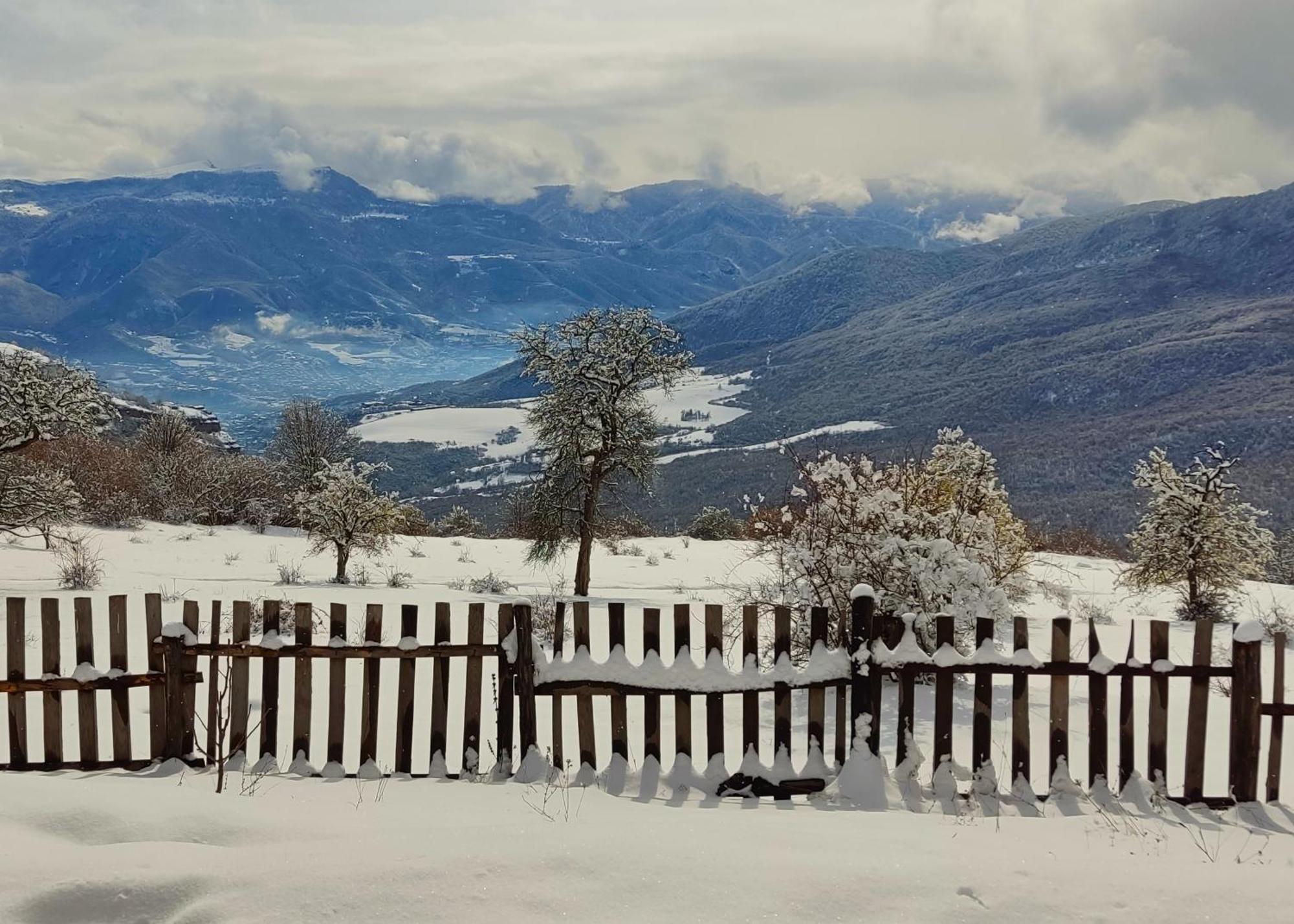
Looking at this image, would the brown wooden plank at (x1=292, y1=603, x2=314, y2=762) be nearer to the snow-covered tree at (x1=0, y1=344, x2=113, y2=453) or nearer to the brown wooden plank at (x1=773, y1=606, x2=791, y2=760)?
the brown wooden plank at (x1=773, y1=606, x2=791, y2=760)

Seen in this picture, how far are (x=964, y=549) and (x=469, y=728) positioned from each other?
17.9ft

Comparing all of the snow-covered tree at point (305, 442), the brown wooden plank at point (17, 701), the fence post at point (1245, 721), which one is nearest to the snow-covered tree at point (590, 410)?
the brown wooden plank at point (17, 701)

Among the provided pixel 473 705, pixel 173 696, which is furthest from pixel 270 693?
pixel 473 705

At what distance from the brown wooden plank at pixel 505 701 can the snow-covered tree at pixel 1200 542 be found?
13.5 meters

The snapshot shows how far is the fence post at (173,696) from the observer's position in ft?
18.6

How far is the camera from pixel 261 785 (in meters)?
5.39

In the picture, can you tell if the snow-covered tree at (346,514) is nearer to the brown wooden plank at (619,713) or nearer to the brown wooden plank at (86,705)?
the brown wooden plank at (86,705)

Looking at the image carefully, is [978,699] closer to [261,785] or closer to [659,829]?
[659,829]

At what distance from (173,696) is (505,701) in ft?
7.00

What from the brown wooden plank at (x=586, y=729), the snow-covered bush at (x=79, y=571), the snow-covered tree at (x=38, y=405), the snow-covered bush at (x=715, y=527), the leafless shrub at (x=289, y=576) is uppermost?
the snow-covered tree at (x=38, y=405)

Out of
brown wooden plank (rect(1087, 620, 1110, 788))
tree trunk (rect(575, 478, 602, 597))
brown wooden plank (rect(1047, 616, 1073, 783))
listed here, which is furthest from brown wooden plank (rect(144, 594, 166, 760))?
tree trunk (rect(575, 478, 602, 597))

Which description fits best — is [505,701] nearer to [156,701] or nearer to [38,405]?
[156,701]

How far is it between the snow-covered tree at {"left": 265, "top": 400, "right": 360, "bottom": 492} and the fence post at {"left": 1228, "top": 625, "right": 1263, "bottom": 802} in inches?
1536

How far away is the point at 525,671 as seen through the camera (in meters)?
5.74
